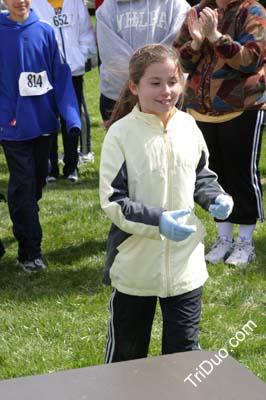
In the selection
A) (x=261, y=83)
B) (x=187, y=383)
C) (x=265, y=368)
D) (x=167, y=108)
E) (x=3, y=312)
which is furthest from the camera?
(x=261, y=83)

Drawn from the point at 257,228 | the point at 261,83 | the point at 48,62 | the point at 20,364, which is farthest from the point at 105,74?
the point at 20,364

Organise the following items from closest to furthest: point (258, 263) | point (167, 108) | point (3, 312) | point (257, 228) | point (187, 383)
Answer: point (187, 383), point (167, 108), point (3, 312), point (258, 263), point (257, 228)

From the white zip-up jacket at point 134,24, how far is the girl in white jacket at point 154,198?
192 centimetres

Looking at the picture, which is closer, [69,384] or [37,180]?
[69,384]

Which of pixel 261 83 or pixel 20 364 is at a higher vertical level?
pixel 261 83

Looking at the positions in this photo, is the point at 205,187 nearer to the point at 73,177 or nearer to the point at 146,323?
the point at 146,323

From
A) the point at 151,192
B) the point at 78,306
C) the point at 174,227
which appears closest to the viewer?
the point at 174,227

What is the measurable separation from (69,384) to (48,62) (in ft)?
10.7

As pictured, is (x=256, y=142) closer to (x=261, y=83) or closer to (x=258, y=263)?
→ (x=261, y=83)

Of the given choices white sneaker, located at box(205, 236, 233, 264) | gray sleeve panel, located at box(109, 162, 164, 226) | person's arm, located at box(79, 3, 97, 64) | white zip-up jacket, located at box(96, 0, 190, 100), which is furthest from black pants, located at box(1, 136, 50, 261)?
person's arm, located at box(79, 3, 97, 64)

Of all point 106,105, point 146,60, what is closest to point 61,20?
point 106,105

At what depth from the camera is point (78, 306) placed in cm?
419

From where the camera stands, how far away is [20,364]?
354cm

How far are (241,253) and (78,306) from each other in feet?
3.85
